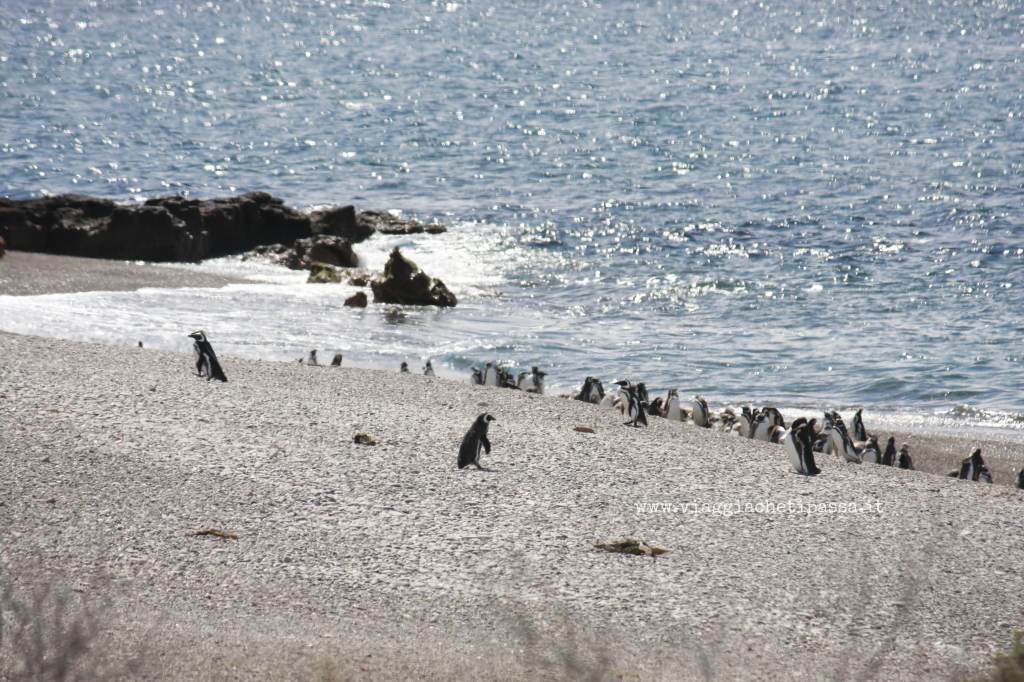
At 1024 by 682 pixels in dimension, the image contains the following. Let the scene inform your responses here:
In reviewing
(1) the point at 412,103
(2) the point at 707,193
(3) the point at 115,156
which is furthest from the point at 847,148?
(3) the point at 115,156

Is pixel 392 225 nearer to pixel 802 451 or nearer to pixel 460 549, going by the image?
pixel 802 451

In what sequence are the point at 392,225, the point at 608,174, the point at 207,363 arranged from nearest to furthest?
the point at 207,363, the point at 392,225, the point at 608,174

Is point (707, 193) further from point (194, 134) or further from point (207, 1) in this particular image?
point (207, 1)

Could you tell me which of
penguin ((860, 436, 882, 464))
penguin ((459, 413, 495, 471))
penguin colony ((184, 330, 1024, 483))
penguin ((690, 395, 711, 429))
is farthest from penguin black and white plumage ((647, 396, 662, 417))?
penguin ((459, 413, 495, 471))

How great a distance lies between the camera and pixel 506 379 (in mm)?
20391

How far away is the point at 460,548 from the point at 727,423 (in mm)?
9065

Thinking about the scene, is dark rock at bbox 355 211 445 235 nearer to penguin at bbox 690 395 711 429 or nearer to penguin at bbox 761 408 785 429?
penguin at bbox 690 395 711 429

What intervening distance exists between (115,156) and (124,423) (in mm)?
36704

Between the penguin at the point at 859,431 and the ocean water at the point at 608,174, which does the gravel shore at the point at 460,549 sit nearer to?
the penguin at the point at 859,431

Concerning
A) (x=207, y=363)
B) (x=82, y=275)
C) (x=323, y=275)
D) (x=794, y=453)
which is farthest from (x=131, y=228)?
(x=794, y=453)

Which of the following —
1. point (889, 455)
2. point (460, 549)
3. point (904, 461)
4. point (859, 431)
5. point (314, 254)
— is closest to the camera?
point (460, 549)

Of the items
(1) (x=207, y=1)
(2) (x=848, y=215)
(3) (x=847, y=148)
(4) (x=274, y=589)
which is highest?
(1) (x=207, y=1)

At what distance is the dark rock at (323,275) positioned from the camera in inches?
1163

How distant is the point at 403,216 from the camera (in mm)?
37906
